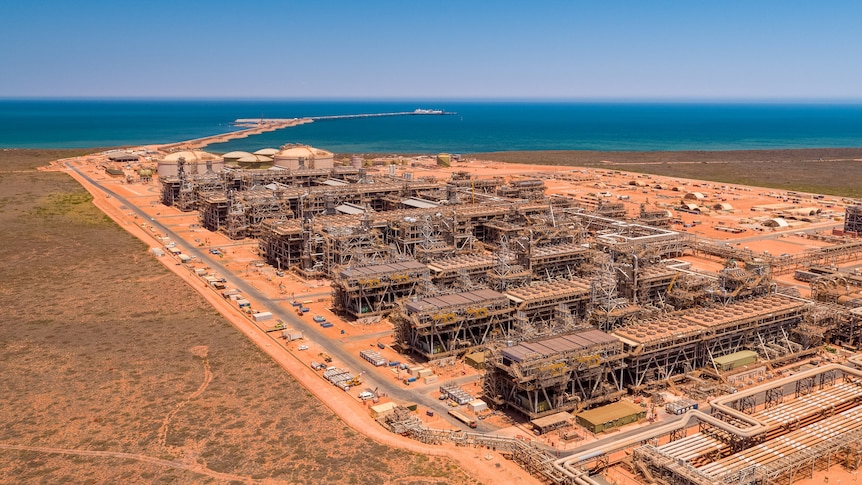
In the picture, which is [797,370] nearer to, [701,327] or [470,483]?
[701,327]

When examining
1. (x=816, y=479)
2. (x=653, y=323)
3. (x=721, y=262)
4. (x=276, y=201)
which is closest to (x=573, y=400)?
(x=653, y=323)

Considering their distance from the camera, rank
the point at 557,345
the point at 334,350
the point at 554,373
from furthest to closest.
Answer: the point at 334,350
the point at 557,345
the point at 554,373

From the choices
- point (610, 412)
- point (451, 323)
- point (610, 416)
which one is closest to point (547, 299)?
point (451, 323)

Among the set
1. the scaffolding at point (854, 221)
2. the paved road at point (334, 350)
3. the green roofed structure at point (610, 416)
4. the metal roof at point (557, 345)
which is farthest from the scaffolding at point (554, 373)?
the scaffolding at point (854, 221)

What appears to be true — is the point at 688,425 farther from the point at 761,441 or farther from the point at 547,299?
the point at 547,299

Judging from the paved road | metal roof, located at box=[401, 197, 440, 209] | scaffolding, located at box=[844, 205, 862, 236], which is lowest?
the paved road

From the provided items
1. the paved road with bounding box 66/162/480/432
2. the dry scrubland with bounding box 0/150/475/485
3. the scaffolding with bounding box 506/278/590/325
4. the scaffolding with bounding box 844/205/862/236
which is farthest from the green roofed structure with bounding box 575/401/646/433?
the scaffolding with bounding box 844/205/862/236

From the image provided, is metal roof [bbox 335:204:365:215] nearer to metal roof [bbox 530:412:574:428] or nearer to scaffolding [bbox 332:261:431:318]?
scaffolding [bbox 332:261:431:318]
